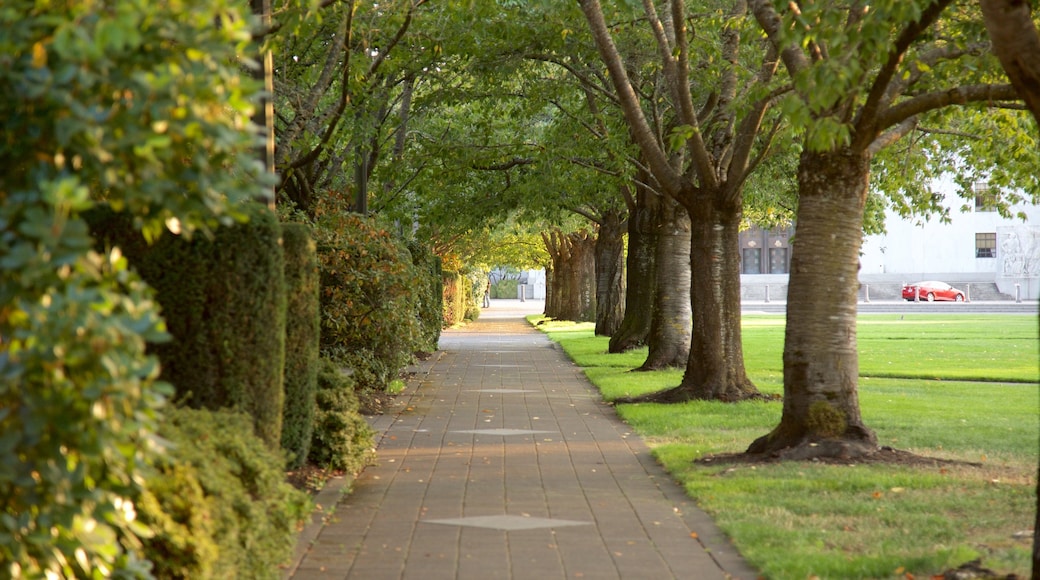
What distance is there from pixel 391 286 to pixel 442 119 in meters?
12.5

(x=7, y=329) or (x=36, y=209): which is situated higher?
(x=36, y=209)

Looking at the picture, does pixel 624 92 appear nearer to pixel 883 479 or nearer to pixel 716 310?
pixel 716 310

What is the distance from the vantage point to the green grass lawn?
23.8 ft

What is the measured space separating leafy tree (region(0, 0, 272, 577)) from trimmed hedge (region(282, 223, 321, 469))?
5156 mm

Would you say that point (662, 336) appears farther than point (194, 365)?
Yes

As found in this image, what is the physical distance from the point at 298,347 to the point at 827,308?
4949 mm

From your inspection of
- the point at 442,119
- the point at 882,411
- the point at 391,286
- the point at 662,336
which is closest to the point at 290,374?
the point at 391,286

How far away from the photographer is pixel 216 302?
7.19 m

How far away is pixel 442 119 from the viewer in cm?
2855

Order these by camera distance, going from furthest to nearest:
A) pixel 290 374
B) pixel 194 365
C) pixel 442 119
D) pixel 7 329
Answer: pixel 442 119 → pixel 290 374 → pixel 194 365 → pixel 7 329

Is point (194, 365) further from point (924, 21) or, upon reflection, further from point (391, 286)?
point (391, 286)

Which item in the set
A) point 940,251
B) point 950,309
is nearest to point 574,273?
point 950,309

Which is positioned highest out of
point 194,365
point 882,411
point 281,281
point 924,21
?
point 924,21

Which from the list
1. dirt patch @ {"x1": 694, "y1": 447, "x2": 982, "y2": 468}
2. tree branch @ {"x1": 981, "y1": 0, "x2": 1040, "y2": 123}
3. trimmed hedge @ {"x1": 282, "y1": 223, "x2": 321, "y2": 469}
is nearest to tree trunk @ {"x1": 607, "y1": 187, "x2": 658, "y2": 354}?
dirt patch @ {"x1": 694, "y1": 447, "x2": 982, "y2": 468}
